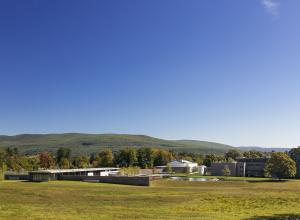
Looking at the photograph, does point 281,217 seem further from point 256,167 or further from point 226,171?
point 256,167

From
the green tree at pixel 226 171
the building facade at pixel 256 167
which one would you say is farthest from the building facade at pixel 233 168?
the building facade at pixel 256 167

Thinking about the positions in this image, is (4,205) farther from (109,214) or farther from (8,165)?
(8,165)

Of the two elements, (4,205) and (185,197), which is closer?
(4,205)

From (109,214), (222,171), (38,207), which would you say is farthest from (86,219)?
(222,171)

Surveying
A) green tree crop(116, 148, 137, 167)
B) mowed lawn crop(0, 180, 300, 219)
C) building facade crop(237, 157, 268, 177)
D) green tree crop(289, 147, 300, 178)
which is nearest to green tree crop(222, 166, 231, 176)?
building facade crop(237, 157, 268, 177)

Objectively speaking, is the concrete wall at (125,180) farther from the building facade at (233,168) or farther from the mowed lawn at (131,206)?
the building facade at (233,168)

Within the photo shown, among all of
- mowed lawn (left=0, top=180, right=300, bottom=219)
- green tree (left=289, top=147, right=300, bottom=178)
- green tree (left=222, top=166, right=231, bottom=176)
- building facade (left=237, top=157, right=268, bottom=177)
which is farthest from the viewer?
building facade (left=237, top=157, right=268, bottom=177)

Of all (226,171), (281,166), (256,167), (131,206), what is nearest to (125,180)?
(131,206)

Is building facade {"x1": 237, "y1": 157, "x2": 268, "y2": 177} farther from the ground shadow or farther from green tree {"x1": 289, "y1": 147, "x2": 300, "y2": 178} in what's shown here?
the ground shadow

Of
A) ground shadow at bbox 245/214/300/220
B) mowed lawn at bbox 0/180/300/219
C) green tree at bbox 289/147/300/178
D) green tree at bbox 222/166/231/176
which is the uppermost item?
green tree at bbox 289/147/300/178

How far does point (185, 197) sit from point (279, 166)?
256 feet

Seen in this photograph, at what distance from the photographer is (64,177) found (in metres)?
128

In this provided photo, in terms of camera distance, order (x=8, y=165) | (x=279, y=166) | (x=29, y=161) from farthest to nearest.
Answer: (x=29, y=161), (x=8, y=165), (x=279, y=166)

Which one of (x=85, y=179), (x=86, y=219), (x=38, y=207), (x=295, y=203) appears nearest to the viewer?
(x=86, y=219)
